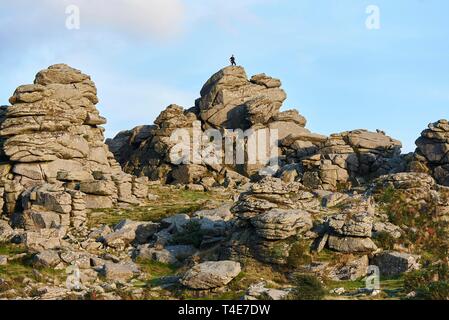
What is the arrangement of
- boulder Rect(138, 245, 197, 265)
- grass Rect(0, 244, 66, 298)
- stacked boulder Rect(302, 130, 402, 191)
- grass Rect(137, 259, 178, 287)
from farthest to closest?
stacked boulder Rect(302, 130, 402, 191) → boulder Rect(138, 245, 197, 265) → grass Rect(137, 259, 178, 287) → grass Rect(0, 244, 66, 298)

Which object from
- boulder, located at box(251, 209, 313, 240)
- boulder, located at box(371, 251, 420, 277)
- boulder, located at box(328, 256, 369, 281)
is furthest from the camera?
boulder, located at box(251, 209, 313, 240)

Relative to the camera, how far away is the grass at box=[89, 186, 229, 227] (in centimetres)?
4628

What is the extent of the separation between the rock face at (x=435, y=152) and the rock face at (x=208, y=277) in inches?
1504

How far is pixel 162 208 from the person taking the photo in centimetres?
5116

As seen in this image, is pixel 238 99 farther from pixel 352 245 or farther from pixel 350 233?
pixel 352 245

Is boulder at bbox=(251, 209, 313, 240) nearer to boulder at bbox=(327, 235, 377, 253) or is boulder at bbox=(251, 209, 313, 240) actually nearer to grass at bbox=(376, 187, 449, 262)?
boulder at bbox=(327, 235, 377, 253)

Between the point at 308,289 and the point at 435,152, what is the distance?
4084 centimetres

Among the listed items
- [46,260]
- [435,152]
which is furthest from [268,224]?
[435,152]

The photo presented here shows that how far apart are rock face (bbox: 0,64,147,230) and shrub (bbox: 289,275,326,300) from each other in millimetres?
21063

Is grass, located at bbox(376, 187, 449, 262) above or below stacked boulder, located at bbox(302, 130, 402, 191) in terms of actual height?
below

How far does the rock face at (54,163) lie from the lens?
45812 millimetres

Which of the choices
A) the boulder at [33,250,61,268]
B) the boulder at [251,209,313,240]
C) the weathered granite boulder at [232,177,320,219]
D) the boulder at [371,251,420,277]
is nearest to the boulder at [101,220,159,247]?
the boulder at [33,250,61,268]

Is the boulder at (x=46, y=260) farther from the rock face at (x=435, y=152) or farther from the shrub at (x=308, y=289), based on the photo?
the rock face at (x=435, y=152)
